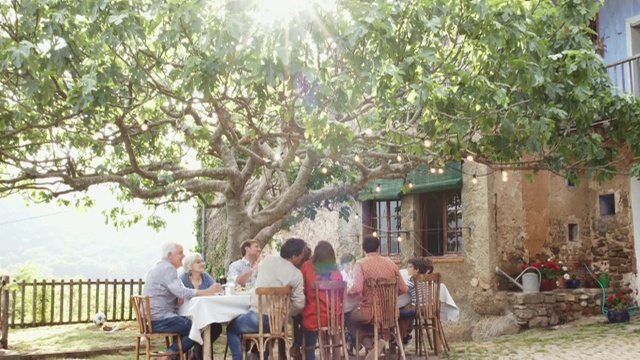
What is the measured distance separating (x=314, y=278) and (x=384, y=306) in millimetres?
877

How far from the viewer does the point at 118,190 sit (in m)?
13.6

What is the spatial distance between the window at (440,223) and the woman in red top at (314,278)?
6.32 m

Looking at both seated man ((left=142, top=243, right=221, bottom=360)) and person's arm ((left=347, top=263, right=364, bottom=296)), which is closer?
seated man ((left=142, top=243, right=221, bottom=360))

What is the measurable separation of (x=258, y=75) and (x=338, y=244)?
33.0 feet

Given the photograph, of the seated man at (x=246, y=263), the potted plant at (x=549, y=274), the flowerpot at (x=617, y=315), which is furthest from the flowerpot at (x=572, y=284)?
the seated man at (x=246, y=263)

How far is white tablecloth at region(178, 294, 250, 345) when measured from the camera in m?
6.86

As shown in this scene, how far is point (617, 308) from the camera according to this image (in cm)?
1170

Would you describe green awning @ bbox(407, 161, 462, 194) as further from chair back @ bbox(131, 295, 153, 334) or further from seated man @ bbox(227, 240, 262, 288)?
chair back @ bbox(131, 295, 153, 334)

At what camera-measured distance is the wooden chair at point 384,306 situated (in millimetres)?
7512

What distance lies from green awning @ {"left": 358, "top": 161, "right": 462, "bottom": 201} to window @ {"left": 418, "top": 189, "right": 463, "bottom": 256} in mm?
362

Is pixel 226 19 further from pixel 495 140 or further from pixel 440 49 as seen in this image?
pixel 495 140

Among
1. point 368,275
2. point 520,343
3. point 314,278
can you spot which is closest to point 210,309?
point 314,278

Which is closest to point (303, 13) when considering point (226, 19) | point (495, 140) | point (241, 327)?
point (226, 19)

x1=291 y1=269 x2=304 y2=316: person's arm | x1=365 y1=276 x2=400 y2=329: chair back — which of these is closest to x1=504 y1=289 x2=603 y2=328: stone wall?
x1=365 y1=276 x2=400 y2=329: chair back
